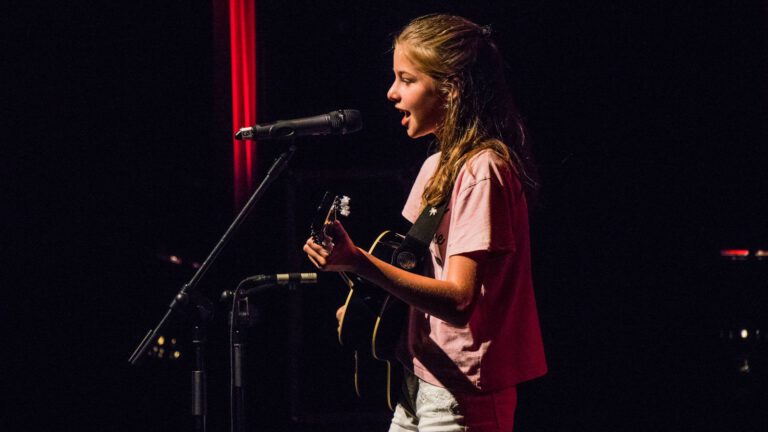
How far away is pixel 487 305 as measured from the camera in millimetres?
1776

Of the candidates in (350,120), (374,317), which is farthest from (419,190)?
(374,317)

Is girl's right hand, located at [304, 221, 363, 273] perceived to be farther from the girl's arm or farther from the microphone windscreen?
the microphone windscreen

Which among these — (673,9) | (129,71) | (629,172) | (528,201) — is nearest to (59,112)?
(129,71)

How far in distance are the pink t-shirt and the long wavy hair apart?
6cm

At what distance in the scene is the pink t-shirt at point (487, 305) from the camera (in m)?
1.72

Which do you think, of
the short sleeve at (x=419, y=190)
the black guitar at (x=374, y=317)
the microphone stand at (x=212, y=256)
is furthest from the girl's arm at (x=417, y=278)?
the microphone stand at (x=212, y=256)

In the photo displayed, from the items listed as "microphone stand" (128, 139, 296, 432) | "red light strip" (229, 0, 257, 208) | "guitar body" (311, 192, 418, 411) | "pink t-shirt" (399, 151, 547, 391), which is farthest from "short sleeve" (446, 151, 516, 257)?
"red light strip" (229, 0, 257, 208)

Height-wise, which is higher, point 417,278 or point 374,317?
point 417,278

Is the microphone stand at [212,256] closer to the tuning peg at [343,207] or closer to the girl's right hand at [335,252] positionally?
the tuning peg at [343,207]

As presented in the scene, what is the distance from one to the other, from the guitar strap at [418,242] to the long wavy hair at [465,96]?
0.11 ft

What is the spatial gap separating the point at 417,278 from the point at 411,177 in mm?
2036

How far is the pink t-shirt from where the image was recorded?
1.72m

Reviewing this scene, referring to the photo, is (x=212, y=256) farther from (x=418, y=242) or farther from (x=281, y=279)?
(x=418, y=242)

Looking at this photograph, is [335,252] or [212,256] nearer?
[335,252]
